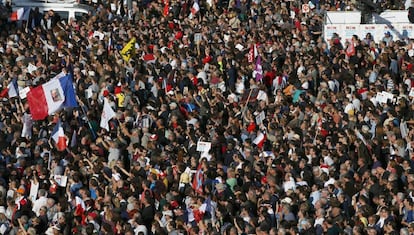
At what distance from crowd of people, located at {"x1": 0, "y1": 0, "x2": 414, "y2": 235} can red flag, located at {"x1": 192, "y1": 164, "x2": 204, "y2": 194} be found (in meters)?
0.02

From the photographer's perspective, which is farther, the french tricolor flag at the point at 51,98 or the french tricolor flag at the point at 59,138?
the french tricolor flag at the point at 51,98

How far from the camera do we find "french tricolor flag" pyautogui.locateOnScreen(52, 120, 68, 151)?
91.5ft

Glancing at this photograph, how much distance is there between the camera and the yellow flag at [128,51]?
32.8 meters

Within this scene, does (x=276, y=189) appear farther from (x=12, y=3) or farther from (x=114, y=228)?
(x=12, y=3)

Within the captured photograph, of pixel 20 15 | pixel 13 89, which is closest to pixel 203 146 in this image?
pixel 13 89

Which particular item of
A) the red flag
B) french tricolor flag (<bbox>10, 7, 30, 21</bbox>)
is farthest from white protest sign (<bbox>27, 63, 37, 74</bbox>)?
the red flag

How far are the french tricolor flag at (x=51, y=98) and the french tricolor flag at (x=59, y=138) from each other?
34 cm

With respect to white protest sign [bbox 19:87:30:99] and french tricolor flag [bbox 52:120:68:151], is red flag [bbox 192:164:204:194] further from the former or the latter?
white protest sign [bbox 19:87:30:99]

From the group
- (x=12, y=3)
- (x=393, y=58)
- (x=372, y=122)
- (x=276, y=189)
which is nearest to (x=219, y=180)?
(x=276, y=189)

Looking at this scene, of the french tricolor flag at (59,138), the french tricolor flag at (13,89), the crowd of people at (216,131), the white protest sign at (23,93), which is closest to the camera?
the crowd of people at (216,131)

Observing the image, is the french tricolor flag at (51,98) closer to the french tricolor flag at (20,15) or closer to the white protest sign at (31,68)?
the white protest sign at (31,68)

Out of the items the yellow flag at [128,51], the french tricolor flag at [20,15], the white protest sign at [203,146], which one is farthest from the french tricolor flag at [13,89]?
the white protest sign at [203,146]

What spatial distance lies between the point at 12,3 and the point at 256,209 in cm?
1904

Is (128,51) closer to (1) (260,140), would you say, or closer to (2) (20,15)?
(2) (20,15)
